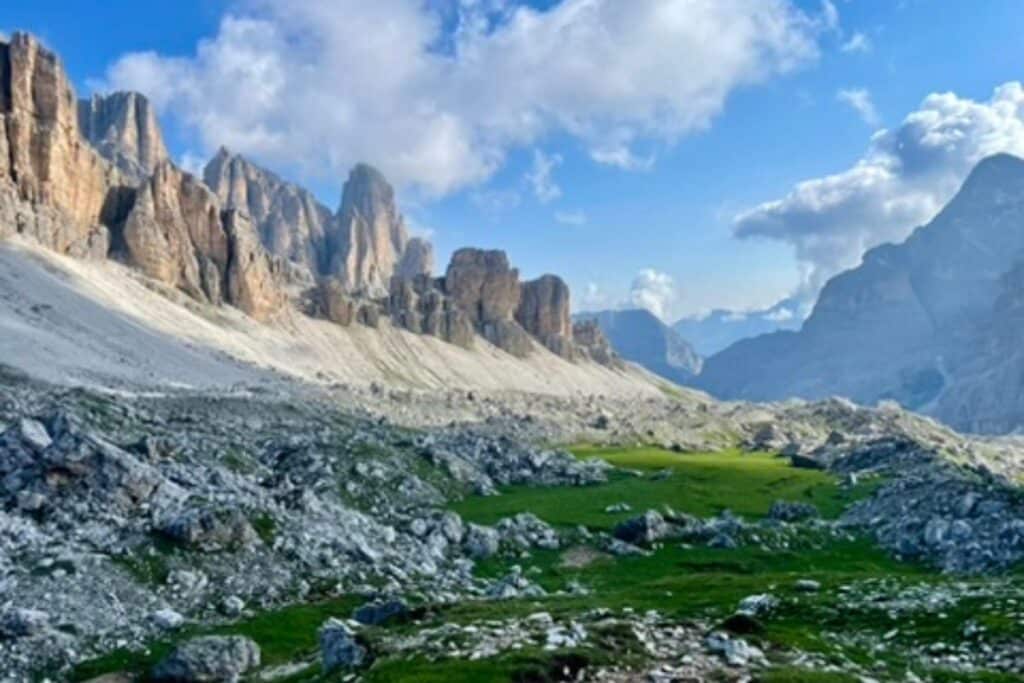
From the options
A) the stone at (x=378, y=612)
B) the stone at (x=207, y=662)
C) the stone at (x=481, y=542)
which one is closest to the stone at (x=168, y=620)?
the stone at (x=207, y=662)

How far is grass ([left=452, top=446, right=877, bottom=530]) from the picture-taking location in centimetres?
6888

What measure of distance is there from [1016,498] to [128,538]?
54.0 meters

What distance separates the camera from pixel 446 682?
2183 cm

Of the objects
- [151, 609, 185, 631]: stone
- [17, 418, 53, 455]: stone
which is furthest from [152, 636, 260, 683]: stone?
[17, 418, 53, 455]: stone

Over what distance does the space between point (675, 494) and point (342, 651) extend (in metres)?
59.2

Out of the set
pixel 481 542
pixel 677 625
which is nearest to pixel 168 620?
pixel 677 625

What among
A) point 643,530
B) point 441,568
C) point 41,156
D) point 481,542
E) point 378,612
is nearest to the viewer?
point 378,612

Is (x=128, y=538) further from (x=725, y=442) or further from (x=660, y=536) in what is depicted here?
(x=725, y=442)

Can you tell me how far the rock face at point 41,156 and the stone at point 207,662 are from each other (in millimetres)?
163187

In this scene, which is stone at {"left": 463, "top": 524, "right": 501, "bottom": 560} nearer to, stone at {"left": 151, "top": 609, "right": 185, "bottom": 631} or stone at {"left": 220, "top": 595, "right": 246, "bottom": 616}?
stone at {"left": 220, "top": 595, "right": 246, "bottom": 616}

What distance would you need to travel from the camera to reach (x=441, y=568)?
48969 mm

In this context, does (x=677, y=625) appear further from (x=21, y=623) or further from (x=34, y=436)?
(x=34, y=436)

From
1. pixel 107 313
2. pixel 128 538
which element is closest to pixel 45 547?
pixel 128 538

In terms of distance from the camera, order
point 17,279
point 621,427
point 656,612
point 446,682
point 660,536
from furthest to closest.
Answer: point 621,427 < point 17,279 < point 660,536 < point 656,612 < point 446,682
